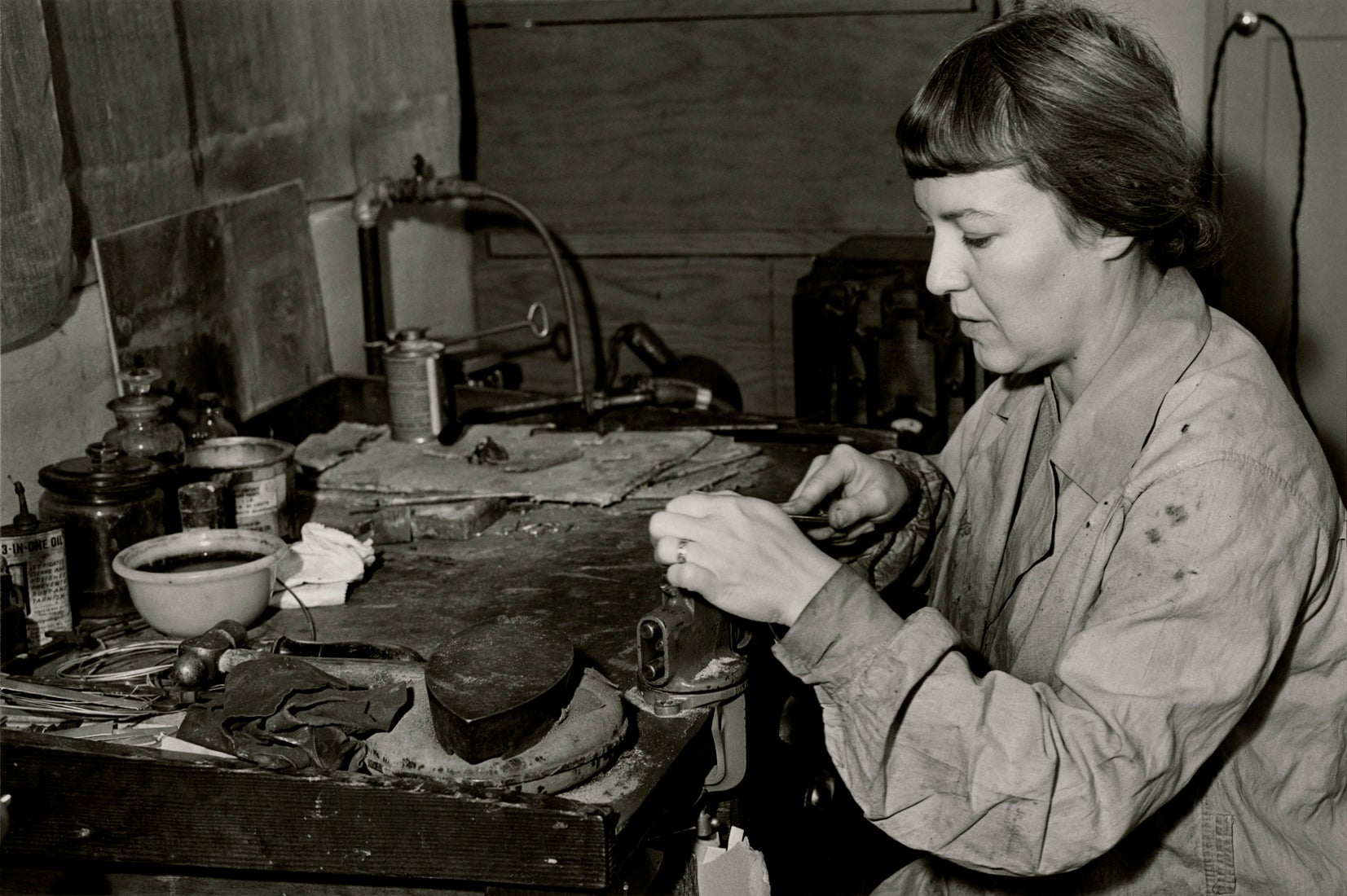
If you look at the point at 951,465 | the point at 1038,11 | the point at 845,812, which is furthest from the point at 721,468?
the point at 1038,11

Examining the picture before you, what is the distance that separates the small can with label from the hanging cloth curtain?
33 cm

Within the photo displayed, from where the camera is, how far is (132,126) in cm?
222

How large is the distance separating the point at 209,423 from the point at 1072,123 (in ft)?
4.79

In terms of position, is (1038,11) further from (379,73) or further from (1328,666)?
(379,73)

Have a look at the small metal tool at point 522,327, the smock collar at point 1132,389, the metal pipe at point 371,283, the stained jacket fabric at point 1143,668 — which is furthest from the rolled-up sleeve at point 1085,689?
the metal pipe at point 371,283

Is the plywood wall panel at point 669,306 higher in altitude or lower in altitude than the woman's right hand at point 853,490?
lower

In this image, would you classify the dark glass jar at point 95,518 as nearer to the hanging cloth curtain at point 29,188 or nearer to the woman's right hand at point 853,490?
the hanging cloth curtain at point 29,188

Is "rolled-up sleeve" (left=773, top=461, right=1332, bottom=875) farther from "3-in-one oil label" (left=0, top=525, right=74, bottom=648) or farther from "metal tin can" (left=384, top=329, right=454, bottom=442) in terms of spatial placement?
"metal tin can" (left=384, top=329, right=454, bottom=442)

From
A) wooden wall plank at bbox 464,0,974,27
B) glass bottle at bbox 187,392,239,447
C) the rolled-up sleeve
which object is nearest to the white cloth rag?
glass bottle at bbox 187,392,239,447

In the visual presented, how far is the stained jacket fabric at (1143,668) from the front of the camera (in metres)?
1.21

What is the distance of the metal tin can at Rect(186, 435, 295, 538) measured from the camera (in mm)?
1977

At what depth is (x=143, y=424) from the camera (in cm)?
200

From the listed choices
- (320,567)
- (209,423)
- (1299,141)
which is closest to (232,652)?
(320,567)

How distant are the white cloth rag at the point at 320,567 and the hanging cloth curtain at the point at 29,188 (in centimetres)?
50
